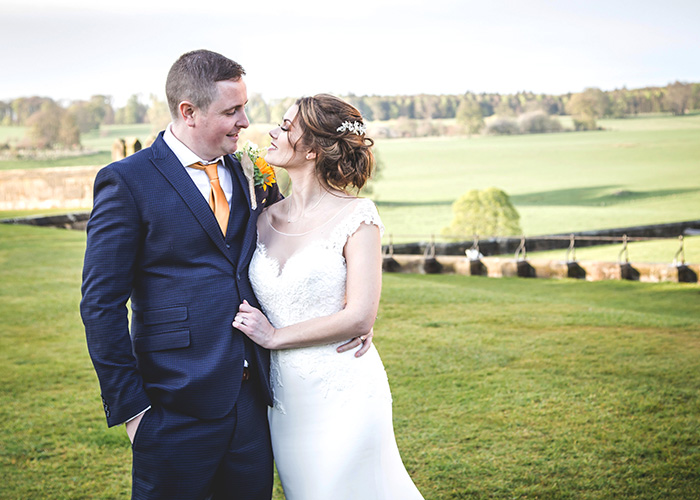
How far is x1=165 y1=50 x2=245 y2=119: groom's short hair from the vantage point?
74.6 inches

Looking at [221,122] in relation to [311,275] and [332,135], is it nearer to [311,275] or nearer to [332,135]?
[332,135]

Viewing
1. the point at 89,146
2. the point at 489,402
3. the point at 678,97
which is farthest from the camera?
the point at 89,146

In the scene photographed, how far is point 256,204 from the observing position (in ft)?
7.25

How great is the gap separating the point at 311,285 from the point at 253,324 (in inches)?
9.6

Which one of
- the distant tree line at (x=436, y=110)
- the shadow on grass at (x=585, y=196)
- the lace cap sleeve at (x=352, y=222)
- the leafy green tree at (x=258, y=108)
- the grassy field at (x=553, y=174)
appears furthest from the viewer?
the distant tree line at (x=436, y=110)

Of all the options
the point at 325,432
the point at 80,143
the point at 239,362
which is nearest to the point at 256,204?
the point at 239,362

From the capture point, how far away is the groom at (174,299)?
1.83 metres

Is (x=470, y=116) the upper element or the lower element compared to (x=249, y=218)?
upper

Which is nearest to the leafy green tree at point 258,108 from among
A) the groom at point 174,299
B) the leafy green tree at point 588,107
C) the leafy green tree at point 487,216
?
the leafy green tree at point 487,216

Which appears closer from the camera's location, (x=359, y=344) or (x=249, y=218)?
(x=249, y=218)

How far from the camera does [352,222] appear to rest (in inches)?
83.0

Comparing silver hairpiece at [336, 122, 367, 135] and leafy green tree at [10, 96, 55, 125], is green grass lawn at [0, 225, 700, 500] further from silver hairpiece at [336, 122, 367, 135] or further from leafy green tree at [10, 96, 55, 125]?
leafy green tree at [10, 96, 55, 125]

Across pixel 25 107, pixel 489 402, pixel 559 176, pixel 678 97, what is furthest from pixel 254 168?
pixel 25 107

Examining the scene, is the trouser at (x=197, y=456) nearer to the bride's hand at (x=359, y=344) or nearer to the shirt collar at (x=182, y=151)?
the bride's hand at (x=359, y=344)
